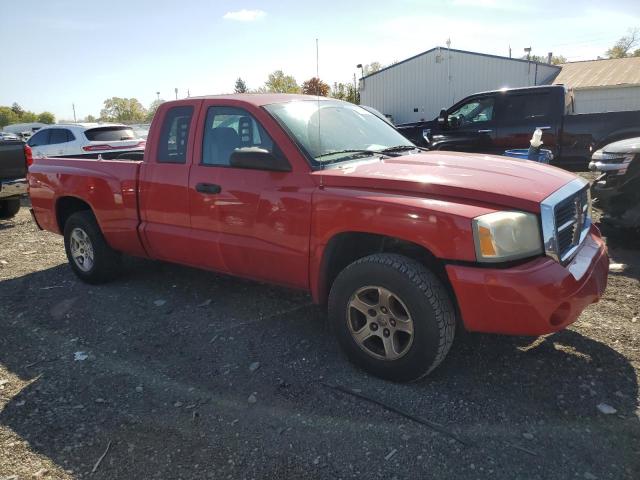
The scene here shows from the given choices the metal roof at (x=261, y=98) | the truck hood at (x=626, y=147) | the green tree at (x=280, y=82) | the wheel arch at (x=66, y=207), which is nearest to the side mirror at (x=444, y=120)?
the truck hood at (x=626, y=147)

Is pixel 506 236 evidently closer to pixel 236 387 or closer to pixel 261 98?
pixel 236 387

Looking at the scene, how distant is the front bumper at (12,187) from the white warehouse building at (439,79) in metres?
21.3

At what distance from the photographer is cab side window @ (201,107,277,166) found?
382 cm

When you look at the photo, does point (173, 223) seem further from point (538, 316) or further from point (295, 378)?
point (538, 316)

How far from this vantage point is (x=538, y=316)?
272cm

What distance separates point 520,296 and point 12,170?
30.0 feet

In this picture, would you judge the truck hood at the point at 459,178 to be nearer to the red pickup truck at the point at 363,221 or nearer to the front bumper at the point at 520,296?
the red pickup truck at the point at 363,221

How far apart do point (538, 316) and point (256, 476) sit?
1.68 metres

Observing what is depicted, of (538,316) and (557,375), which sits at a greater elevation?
(538,316)

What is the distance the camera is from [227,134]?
401cm

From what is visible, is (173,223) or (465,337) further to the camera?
(173,223)

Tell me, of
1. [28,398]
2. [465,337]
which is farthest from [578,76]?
[28,398]

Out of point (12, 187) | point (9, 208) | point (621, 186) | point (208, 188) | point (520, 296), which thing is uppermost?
point (208, 188)

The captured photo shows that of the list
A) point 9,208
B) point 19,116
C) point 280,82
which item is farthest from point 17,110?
point 9,208
